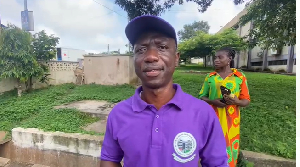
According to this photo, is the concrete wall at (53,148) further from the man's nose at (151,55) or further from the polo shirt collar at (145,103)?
the man's nose at (151,55)

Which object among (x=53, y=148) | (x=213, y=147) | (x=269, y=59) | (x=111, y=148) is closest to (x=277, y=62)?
(x=269, y=59)

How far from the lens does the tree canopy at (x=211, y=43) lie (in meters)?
14.2

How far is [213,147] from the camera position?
0.94 meters

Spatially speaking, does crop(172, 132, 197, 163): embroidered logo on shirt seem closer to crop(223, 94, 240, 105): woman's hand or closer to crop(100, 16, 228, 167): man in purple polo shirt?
crop(100, 16, 228, 167): man in purple polo shirt

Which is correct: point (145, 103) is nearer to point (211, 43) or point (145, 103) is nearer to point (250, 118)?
point (250, 118)

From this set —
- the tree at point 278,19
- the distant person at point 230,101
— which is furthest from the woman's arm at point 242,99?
the tree at point 278,19

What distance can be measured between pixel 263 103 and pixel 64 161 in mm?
4206

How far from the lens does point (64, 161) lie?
305cm

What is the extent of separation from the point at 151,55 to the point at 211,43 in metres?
15.7

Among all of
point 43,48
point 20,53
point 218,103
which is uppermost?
point 43,48

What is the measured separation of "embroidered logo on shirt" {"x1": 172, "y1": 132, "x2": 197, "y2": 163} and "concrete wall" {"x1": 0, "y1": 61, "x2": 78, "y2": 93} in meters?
7.47

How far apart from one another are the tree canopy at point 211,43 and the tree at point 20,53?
11.4 m
